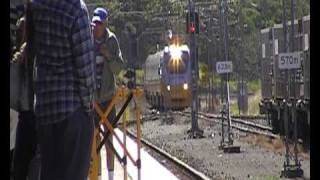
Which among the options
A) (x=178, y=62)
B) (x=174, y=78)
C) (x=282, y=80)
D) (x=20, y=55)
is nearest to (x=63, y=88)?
(x=20, y=55)

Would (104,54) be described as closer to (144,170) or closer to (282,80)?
(144,170)

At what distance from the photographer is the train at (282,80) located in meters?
19.5

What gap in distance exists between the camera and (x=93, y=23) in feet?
31.0

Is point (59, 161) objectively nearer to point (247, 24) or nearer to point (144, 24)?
point (144, 24)

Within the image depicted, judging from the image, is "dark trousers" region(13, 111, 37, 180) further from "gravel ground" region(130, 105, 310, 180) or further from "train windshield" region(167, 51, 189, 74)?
"train windshield" region(167, 51, 189, 74)

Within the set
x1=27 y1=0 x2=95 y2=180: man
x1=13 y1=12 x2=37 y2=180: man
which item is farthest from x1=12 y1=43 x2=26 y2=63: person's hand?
x1=27 y1=0 x2=95 y2=180: man

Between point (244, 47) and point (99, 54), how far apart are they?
42.1 metres

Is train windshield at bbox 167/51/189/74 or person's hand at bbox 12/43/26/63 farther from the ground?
train windshield at bbox 167/51/189/74

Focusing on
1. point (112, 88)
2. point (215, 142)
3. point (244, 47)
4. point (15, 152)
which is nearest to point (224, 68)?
point (215, 142)

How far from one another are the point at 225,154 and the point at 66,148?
44.9ft

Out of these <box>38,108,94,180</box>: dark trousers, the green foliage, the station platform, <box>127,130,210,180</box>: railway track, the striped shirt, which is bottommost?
<box>127,130,210,180</box>: railway track

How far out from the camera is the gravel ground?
14742 millimetres

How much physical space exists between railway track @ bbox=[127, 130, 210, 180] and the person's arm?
865 centimetres

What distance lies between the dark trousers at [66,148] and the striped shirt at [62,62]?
6 cm
